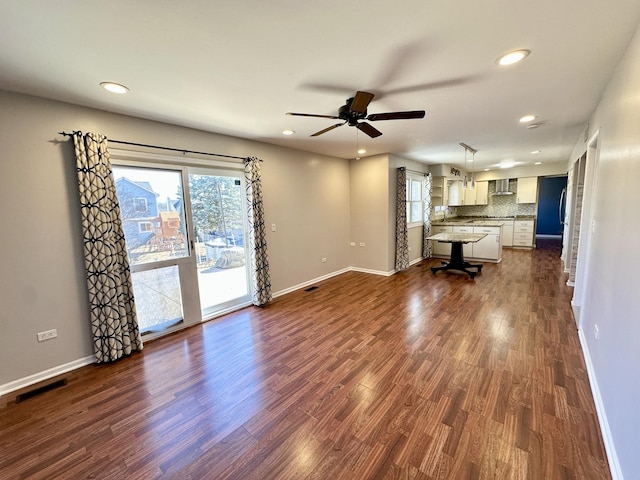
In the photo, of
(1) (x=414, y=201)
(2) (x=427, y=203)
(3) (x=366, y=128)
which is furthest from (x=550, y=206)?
(3) (x=366, y=128)

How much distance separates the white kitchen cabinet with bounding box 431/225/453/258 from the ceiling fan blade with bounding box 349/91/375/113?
5.71 m

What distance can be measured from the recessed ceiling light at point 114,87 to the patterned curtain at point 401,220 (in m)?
4.69

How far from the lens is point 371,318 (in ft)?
11.5

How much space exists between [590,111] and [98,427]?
18.4 feet

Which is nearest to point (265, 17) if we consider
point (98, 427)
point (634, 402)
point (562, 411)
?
point (634, 402)

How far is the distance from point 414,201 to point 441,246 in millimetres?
1638

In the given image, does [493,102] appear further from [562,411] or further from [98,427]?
[98,427]

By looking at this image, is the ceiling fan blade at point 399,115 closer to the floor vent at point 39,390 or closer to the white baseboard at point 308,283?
the white baseboard at point 308,283

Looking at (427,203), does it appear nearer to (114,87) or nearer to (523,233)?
(523,233)

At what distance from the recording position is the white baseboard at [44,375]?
2.26 metres

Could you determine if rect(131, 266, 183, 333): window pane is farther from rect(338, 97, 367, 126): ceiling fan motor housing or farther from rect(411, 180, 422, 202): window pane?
rect(411, 180, 422, 202): window pane

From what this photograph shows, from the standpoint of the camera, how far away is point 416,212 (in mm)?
6625

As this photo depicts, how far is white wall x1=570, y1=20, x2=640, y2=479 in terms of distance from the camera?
133 cm

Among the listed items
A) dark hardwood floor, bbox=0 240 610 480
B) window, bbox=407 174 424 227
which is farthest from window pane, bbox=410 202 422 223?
dark hardwood floor, bbox=0 240 610 480
